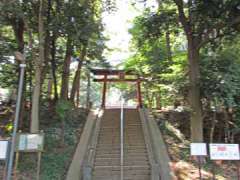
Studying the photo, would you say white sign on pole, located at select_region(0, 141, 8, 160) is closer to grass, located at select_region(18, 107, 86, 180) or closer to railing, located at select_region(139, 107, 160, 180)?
grass, located at select_region(18, 107, 86, 180)

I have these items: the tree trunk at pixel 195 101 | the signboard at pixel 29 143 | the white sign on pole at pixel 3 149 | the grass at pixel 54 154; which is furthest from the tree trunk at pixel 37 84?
the tree trunk at pixel 195 101

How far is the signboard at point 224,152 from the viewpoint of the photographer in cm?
866

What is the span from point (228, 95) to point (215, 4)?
317 cm

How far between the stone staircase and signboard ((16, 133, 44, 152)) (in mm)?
2096

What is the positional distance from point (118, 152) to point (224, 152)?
14.2 feet

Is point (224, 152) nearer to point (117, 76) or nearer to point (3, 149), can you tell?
point (3, 149)

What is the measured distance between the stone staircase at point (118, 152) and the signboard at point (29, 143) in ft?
6.88

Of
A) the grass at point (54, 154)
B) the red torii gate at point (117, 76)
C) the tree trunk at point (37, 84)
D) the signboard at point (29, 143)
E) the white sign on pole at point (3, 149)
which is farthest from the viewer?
the red torii gate at point (117, 76)

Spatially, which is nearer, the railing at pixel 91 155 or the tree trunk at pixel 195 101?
the railing at pixel 91 155

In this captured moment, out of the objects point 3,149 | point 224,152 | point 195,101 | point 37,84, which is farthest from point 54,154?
point 224,152

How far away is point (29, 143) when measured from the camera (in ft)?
30.6

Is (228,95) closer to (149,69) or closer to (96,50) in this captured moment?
(149,69)

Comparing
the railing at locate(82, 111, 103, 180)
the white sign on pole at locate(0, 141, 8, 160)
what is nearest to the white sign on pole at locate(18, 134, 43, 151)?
the white sign on pole at locate(0, 141, 8, 160)

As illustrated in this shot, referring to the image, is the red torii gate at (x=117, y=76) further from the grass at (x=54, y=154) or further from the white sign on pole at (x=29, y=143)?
the white sign on pole at (x=29, y=143)
